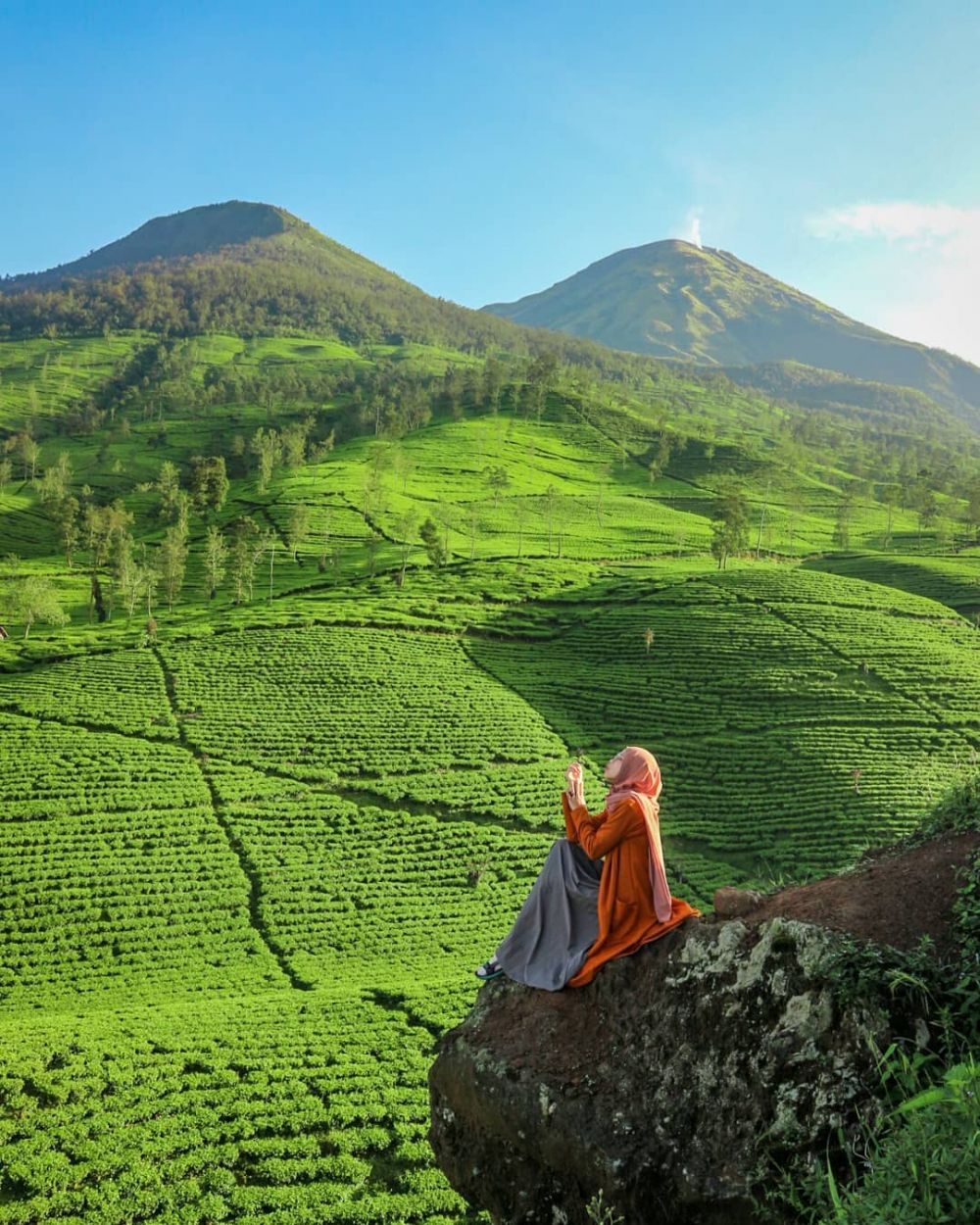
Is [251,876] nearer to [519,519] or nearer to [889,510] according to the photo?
[519,519]

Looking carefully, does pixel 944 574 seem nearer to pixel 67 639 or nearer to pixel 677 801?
pixel 677 801

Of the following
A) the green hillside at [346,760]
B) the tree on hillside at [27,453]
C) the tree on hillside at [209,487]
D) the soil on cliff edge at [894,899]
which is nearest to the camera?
the soil on cliff edge at [894,899]

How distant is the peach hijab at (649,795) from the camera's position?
7932mm

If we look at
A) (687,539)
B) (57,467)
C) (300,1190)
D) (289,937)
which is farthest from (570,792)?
(57,467)

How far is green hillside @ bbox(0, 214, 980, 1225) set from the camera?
18.1 meters

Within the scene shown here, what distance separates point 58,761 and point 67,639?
25579mm

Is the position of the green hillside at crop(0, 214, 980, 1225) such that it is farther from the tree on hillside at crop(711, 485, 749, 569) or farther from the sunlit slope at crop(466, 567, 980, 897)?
the tree on hillside at crop(711, 485, 749, 569)

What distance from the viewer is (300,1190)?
15617mm

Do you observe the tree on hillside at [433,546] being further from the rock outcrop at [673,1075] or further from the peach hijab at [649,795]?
the rock outcrop at [673,1075]

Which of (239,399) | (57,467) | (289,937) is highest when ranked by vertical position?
(239,399)

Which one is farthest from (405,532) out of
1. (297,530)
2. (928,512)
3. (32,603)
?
(928,512)

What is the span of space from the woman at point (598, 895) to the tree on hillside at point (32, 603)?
75656 millimetres

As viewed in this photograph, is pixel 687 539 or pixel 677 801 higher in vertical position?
pixel 687 539

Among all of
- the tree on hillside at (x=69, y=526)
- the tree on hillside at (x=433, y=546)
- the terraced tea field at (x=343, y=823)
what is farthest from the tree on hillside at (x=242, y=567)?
the tree on hillside at (x=69, y=526)
